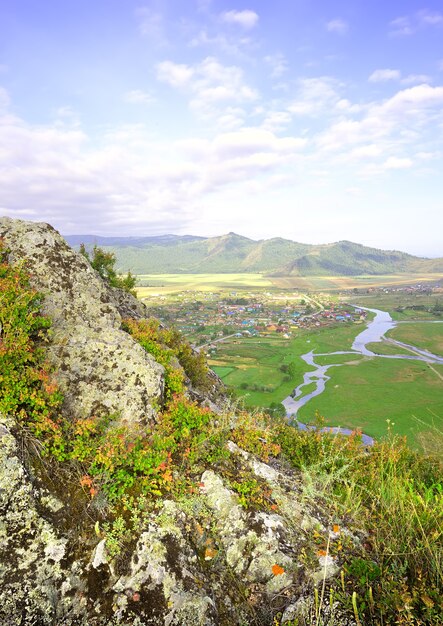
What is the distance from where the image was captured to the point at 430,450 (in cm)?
960

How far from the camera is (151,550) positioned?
5.38 metres

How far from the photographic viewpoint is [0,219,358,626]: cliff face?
4789 millimetres

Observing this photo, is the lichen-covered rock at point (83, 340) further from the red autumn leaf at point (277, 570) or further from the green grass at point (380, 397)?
the green grass at point (380, 397)

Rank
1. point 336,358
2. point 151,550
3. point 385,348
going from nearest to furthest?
point 151,550
point 336,358
point 385,348

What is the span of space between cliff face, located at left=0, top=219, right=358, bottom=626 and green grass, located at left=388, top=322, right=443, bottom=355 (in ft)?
534

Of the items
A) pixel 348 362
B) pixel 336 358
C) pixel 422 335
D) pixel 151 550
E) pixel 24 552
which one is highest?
pixel 24 552

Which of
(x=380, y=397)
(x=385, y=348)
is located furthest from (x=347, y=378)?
(x=385, y=348)

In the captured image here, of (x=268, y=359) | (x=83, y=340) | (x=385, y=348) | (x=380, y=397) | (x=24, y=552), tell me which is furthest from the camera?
(x=385, y=348)

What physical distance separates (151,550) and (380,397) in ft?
332

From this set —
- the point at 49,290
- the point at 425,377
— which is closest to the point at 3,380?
the point at 49,290

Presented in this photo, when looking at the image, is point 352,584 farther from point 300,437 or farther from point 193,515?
point 300,437

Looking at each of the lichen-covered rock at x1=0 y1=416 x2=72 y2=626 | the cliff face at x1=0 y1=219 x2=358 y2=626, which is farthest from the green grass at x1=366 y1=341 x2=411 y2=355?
the lichen-covered rock at x1=0 y1=416 x2=72 y2=626

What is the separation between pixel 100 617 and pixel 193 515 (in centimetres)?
198

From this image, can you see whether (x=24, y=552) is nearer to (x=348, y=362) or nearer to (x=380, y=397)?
(x=380, y=397)
